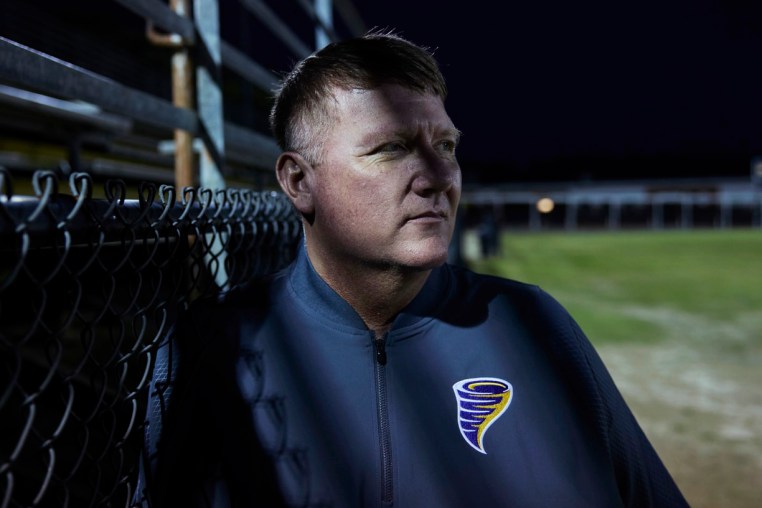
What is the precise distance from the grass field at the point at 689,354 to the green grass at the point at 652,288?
0.06 feet

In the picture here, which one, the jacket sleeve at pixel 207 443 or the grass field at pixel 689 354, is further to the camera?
the grass field at pixel 689 354

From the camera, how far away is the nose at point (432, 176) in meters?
1.55

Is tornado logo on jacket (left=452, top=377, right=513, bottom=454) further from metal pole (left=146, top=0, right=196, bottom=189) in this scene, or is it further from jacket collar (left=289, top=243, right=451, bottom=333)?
metal pole (left=146, top=0, right=196, bottom=189)

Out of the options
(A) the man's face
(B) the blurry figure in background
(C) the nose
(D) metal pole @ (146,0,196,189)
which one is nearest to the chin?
(A) the man's face

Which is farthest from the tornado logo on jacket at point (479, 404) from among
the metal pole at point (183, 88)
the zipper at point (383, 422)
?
the metal pole at point (183, 88)

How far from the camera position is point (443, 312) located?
168 centimetres

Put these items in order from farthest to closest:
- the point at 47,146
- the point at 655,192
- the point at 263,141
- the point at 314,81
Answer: the point at 655,192, the point at 47,146, the point at 263,141, the point at 314,81

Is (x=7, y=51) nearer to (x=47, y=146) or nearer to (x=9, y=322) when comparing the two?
(x=9, y=322)

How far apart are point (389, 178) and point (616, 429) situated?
86cm

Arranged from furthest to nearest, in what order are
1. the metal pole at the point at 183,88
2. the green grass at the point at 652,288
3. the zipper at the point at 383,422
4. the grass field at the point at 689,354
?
the green grass at the point at 652,288 → the grass field at the point at 689,354 → the metal pole at the point at 183,88 → the zipper at the point at 383,422

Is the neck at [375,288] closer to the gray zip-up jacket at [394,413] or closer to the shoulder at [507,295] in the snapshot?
the gray zip-up jacket at [394,413]

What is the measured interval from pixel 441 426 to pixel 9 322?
608 cm

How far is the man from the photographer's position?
150cm

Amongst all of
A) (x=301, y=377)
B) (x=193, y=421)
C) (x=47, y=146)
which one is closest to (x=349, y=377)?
(x=301, y=377)
